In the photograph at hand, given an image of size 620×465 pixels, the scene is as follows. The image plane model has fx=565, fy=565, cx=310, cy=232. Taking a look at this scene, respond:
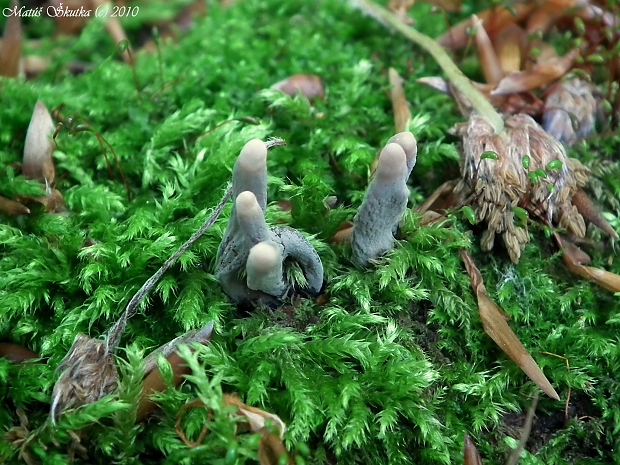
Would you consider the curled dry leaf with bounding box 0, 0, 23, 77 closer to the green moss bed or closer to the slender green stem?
the green moss bed

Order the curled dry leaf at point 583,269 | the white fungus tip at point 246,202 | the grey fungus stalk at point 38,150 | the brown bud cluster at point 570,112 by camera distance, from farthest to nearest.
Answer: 1. the brown bud cluster at point 570,112
2. the grey fungus stalk at point 38,150
3. the curled dry leaf at point 583,269
4. the white fungus tip at point 246,202

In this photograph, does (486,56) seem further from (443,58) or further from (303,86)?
(303,86)

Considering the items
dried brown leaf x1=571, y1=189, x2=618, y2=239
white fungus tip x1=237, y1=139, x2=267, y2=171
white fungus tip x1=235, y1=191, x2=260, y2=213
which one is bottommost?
dried brown leaf x1=571, y1=189, x2=618, y2=239

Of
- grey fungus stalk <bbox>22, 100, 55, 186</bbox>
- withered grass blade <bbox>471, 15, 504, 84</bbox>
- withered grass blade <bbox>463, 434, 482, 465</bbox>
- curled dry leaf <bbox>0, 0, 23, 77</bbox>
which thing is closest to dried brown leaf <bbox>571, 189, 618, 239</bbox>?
withered grass blade <bbox>471, 15, 504, 84</bbox>

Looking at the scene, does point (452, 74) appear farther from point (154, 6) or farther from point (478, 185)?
point (154, 6)

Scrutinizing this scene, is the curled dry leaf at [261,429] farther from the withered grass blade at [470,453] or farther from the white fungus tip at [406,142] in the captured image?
the white fungus tip at [406,142]

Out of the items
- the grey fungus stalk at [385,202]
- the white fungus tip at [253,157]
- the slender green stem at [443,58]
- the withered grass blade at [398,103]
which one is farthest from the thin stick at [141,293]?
the slender green stem at [443,58]

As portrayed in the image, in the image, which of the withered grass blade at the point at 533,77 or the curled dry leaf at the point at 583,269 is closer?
the curled dry leaf at the point at 583,269
